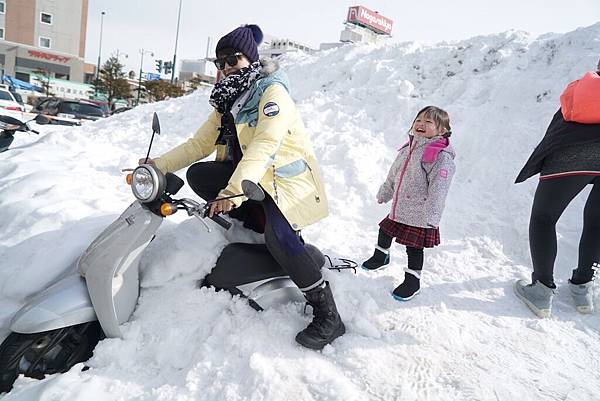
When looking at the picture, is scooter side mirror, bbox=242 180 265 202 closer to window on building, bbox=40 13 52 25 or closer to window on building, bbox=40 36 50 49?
window on building, bbox=40 36 50 49

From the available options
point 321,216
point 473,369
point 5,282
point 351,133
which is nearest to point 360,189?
point 351,133

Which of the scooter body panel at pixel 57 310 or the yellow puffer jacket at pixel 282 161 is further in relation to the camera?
the yellow puffer jacket at pixel 282 161

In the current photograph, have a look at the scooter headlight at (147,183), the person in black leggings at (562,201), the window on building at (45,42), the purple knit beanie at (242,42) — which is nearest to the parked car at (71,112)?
the purple knit beanie at (242,42)

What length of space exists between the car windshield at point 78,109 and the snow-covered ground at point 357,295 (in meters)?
8.73

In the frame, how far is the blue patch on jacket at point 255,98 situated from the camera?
230cm

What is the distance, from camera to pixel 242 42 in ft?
7.94

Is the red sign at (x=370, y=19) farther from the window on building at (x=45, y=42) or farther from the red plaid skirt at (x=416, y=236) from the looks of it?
the red plaid skirt at (x=416, y=236)

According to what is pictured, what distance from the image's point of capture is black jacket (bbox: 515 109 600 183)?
2658 mm

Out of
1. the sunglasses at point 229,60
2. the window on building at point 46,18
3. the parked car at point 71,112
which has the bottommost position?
the parked car at point 71,112

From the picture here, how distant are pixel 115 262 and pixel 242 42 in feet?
5.01

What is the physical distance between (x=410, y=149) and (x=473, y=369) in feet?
5.60

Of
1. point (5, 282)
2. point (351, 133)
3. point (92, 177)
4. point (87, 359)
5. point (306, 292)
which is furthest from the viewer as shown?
point (351, 133)

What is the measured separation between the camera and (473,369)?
87.4 inches

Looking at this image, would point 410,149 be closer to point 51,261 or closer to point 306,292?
point 306,292
